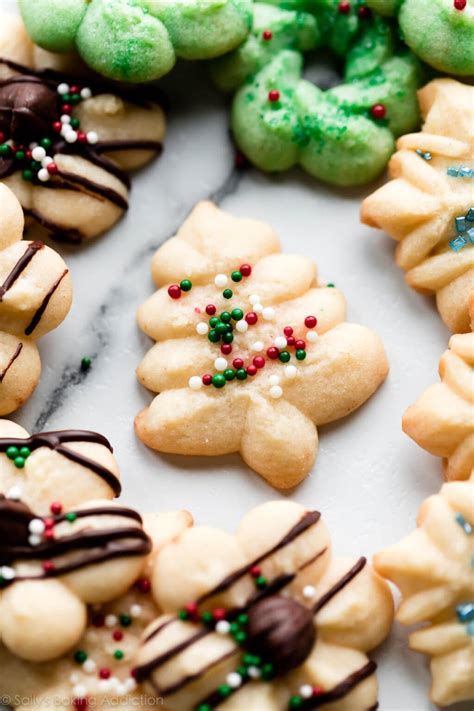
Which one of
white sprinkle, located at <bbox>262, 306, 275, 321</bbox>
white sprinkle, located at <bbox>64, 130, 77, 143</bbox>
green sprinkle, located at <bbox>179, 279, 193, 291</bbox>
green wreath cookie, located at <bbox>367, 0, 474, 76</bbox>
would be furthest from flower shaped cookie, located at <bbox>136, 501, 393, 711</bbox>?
green wreath cookie, located at <bbox>367, 0, 474, 76</bbox>

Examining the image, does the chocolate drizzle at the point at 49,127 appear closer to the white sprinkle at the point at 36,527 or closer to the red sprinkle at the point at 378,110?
the red sprinkle at the point at 378,110

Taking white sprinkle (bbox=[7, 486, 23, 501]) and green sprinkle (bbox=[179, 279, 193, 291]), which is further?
green sprinkle (bbox=[179, 279, 193, 291])

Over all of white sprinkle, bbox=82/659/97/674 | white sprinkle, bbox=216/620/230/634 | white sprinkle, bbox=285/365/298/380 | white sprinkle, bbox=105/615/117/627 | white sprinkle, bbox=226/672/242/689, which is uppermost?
white sprinkle, bbox=285/365/298/380

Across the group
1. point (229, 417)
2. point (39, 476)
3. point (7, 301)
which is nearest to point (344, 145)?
point (229, 417)

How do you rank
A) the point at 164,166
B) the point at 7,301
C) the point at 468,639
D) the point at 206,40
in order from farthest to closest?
the point at 164,166, the point at 206,40, the point at 7,301, the point at 468,639

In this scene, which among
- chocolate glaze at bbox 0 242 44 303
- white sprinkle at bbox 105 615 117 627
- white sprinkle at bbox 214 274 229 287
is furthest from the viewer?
white sprinkle at bbox 214 274 229 287

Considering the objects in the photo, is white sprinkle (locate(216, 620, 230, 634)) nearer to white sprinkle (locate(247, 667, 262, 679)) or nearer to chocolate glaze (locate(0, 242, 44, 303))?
white sprinkle (locate(247, 667, 262, 679))

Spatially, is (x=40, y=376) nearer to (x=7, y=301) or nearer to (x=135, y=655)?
(x=7, y=301)
